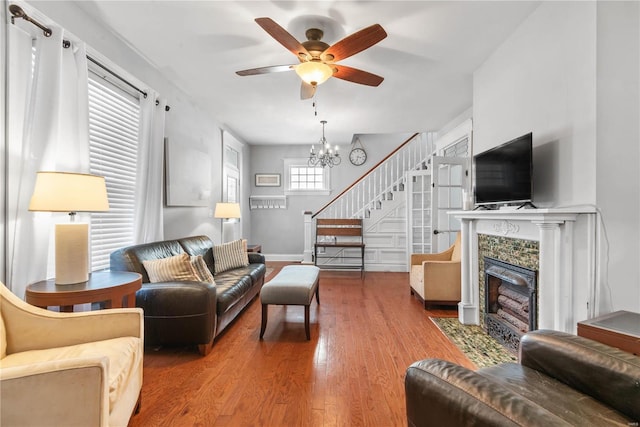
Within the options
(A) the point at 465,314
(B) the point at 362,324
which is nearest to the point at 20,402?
(B) the point at 362,324

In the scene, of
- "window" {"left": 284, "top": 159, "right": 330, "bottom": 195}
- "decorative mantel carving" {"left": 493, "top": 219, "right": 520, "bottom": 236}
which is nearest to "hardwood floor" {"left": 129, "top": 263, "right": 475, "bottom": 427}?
"decorative mantel carving" {"left": 493, "top": 219, "right": 520, "bottom": 236}

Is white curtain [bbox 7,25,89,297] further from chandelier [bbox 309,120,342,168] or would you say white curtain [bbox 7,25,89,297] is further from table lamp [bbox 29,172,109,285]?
chandelier [bbox 309,120,342,168]

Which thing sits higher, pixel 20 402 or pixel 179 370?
pixel 20 402

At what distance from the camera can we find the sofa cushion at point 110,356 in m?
1.31

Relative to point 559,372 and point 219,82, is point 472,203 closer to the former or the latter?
point 559,372

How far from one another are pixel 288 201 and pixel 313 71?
5.00 meters

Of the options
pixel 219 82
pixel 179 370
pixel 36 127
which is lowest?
pixel 179 370

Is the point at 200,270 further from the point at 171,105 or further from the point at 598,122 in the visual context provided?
the point at 598,122

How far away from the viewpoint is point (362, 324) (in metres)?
3.07

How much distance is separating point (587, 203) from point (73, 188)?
3.10 metres

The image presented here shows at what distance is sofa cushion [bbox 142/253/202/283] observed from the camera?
252cm

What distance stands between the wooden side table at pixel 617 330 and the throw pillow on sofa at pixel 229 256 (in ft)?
11.3

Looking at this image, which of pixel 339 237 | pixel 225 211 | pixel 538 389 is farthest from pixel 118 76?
pixel 339 237

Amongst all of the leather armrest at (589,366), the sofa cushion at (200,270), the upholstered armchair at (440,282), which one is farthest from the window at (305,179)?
the leather armrest at (589,366)
